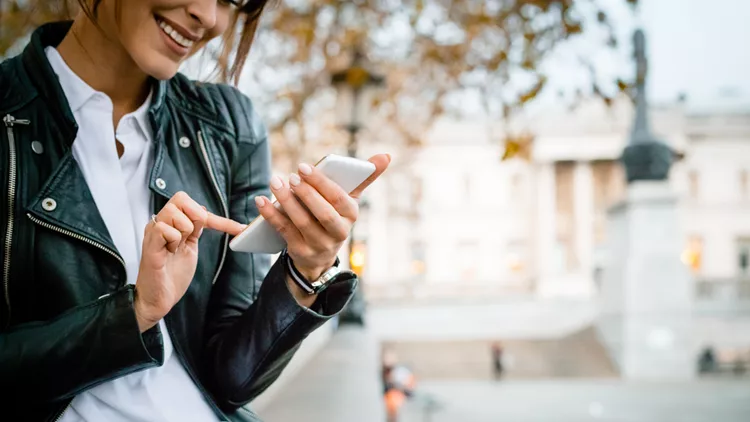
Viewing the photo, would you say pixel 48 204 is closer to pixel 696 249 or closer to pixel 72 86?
pixel 72 86

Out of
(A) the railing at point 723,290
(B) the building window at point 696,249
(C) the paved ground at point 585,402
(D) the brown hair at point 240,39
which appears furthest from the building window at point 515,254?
(D) the brown hair at point 240,39

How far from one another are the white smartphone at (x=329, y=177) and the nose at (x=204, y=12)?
0.34 metres

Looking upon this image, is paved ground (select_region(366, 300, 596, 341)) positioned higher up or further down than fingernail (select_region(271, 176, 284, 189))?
further down

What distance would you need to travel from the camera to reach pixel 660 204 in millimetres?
22906

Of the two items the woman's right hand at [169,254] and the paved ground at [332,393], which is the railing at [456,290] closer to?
the paved ground at [332,393]

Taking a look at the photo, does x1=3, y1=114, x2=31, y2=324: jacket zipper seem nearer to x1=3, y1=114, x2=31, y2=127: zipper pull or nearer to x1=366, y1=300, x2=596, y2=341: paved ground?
x1=3, y1=114, x2=31, y2=127: zipper pull

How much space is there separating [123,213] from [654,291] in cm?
2354

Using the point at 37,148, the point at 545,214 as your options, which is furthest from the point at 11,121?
the point at 545,214

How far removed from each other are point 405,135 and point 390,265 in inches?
1657

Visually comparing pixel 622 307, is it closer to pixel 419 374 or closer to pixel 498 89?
pixel 419 374

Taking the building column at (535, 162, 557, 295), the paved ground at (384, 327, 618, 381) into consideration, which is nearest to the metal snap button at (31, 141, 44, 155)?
the paved ground at (384, 327, 618, 381)

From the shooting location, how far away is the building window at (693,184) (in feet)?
182

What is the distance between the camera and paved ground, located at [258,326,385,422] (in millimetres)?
4977

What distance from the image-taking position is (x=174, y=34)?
4.31ft
